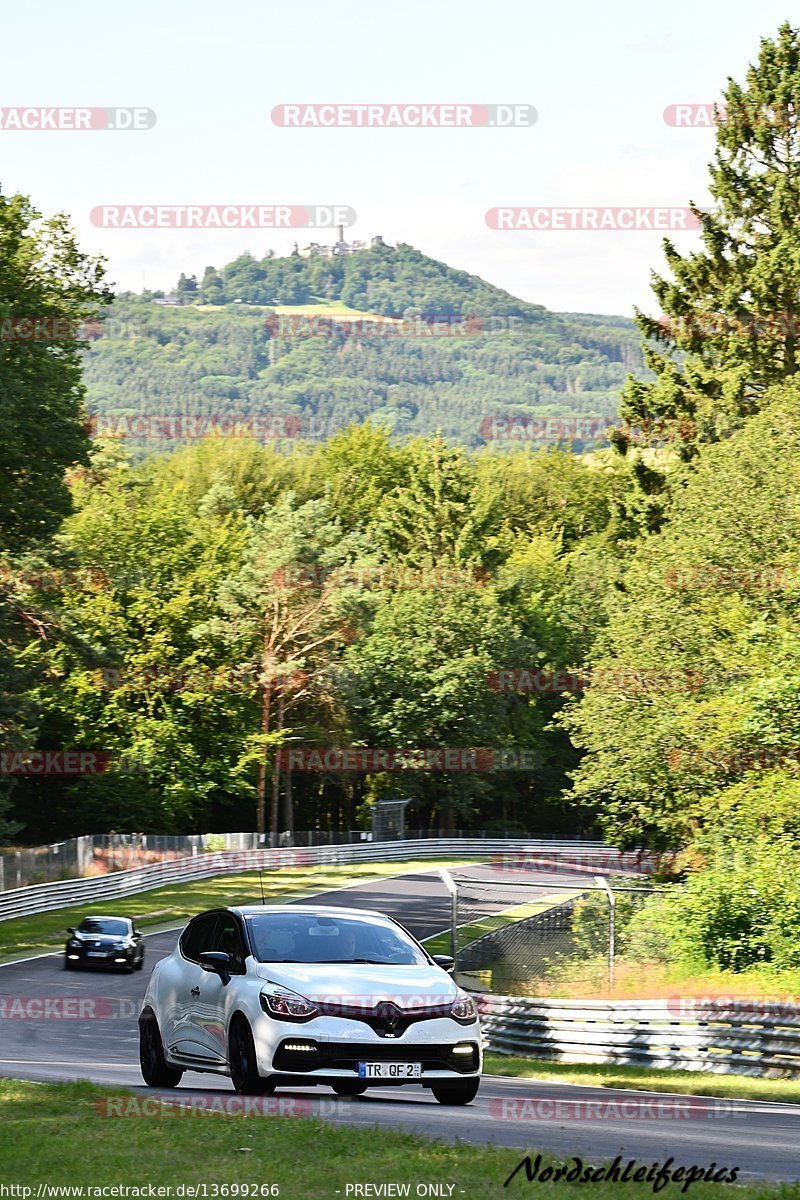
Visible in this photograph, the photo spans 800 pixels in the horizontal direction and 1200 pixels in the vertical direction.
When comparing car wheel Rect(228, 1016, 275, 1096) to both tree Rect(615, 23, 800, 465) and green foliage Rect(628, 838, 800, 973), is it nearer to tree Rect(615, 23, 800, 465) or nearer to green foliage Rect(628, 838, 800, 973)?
green foliage Rect(628, 838, 800, 973)

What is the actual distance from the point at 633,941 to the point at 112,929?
48.1 feet

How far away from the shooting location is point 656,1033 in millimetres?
20469

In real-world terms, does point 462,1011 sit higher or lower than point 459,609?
lower

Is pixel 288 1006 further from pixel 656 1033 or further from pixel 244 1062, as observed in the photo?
pixel 656 1033

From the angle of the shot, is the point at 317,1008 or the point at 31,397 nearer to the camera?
the point at 317,1008

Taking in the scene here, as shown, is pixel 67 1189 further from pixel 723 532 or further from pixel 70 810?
pixel 70 810

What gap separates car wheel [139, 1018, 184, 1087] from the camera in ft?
46.0

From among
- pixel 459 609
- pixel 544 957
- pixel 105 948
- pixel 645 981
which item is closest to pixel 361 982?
pixel 645 981

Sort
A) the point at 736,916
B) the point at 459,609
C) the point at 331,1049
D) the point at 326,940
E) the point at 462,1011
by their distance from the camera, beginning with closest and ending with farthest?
1. the point at 331,1049
2. the point at 462,1011
3. the point at 326,940
4. the point at 736,916
5. the point at 459,609

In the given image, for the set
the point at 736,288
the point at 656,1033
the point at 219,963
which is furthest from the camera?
the point at 736,288

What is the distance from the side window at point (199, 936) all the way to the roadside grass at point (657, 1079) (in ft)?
20.0

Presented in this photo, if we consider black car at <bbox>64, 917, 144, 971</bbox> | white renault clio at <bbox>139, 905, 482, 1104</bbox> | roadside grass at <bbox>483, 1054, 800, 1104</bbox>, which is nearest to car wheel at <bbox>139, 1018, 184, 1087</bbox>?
white renault clio at <bbox>139, 905, 482, 1104</bbox>

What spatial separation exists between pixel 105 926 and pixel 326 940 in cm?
2661

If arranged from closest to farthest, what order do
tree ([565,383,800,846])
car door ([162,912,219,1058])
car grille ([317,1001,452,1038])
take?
car grille ([317,1001,452,1038])
car door ([162,912,219,1058])
tree ([565,383,800,846])
